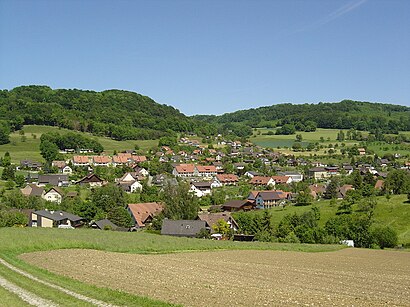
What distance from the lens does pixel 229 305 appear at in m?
14.4

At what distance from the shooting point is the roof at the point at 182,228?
185ft

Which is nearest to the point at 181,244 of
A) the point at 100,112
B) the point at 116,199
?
the point at 116,199

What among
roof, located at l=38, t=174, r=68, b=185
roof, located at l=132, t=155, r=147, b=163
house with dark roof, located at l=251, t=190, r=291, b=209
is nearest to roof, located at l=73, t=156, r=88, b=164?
roof, located at l=132, t=155, r=147, b=163

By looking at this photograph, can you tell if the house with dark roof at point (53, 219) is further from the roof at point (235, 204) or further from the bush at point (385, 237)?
the bush at point (385, 237)

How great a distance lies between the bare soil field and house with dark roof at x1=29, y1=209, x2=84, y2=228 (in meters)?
34.6

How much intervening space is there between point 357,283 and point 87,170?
355 feet

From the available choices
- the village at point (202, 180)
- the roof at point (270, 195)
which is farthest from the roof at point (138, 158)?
the roof at point (270, 195)

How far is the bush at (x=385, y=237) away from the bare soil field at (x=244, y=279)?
69.9 ft

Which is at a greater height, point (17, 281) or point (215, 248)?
point (17, 281)

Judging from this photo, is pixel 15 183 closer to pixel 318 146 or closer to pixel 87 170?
pixel 87 170

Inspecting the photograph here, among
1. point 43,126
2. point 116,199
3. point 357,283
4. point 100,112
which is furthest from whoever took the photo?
point 100,112

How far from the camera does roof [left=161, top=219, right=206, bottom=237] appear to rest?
5634cm

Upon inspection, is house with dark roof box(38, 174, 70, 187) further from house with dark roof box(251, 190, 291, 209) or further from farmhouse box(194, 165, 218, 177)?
house with dark roof box(251, 190, 291, 209)

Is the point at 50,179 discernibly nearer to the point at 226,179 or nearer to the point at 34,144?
the point at 226,179
